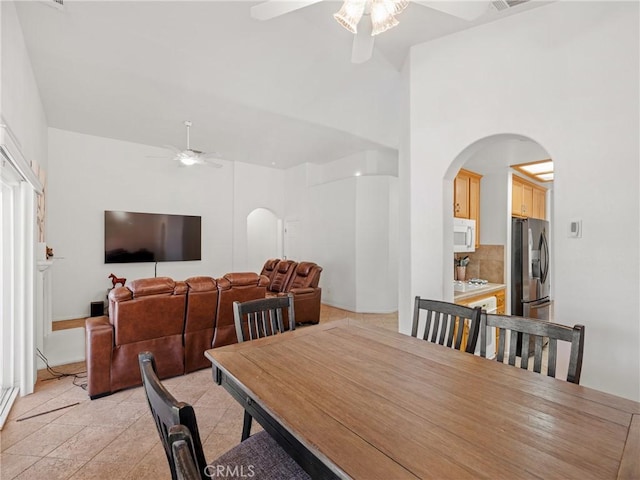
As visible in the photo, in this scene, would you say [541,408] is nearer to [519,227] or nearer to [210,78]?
[519,227]

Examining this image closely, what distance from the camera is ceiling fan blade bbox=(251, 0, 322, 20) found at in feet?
5.75

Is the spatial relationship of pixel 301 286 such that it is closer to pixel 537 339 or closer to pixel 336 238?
pixel 336 238

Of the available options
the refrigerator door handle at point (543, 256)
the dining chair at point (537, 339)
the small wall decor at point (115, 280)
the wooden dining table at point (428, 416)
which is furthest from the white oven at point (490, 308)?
the small wall decor at point (115, 280)

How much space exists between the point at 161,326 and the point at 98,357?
1.61 feet

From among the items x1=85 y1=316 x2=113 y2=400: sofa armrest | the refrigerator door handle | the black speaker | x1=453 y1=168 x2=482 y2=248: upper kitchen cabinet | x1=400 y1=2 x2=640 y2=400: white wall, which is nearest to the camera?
x1=400 y1=2 x2=640 y2=400: white wall

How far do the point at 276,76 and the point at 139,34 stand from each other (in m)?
1.52

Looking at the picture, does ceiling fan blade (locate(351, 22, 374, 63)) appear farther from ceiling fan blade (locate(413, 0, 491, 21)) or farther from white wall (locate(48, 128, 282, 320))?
white wall (locate(48, 128, 282, 320))

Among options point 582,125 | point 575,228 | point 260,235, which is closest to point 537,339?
point 575,228

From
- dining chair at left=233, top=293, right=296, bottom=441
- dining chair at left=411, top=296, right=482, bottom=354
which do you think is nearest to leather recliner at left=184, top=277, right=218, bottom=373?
dining chair at left=233, top=293, right=296, bottom=441

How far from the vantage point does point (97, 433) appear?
2.13 meters

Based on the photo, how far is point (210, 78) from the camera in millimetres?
3727

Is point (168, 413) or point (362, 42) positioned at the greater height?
point (362, 42)

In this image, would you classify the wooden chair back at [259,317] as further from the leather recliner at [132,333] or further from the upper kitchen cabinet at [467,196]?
the upper kitchen cabinet at [467,196]

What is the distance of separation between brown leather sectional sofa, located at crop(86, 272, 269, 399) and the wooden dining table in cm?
148
